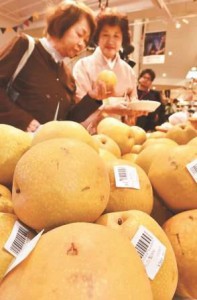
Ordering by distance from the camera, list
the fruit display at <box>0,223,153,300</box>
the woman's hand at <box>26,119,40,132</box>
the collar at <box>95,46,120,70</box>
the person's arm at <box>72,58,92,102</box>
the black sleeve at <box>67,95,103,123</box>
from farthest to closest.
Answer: the collar at <box>95,46,120,70</box> → the person's arm at <box>72,58,92,102</box> → the black sleeve at <box>67,95,103,123</box> → the woman's hand at <box>26,119,40,132</box> → the fruit display at <box>0,223,153,300</box>

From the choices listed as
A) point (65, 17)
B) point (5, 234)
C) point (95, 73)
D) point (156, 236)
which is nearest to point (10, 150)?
point (5, 234)

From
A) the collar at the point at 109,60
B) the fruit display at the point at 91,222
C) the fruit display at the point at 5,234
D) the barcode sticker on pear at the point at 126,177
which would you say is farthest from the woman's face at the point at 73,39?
the fruit display at the point at 5,234

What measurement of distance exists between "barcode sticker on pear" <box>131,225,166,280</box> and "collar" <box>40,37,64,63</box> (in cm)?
138

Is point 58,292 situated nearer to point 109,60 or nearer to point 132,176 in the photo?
point 132,176

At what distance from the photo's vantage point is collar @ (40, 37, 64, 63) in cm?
171

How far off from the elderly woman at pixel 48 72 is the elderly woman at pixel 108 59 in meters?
0.40

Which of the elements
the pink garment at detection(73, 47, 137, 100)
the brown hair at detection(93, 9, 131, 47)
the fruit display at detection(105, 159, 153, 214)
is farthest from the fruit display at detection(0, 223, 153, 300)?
the brown hair at detection(93, 9, 131, 47)

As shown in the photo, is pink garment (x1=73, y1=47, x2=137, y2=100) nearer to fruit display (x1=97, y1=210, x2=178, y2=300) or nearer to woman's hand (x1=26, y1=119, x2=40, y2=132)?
woman's hand (x1=26, y1=119, x2=40, y2=132)

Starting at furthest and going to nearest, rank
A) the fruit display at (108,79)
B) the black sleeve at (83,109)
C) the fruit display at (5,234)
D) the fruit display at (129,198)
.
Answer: the fruit display at (108,79) → the black sleeve at (83,109) → the fruit display at (129,198) → the fruit display at (5,234)

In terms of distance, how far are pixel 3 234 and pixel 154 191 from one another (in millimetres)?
322

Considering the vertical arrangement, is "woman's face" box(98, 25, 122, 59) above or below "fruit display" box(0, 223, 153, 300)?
above

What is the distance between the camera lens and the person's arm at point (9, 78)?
1.54 metres

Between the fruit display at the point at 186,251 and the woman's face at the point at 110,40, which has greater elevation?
the woman's face at the point at 110,40

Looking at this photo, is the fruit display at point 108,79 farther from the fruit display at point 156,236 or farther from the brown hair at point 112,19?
the fruit display at point 156,236
